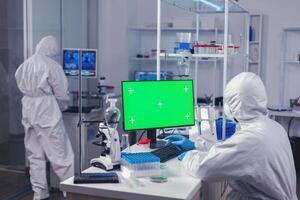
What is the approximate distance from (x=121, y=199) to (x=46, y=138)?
7.62 feet

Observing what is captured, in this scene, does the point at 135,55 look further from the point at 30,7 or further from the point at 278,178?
the point at 278,178

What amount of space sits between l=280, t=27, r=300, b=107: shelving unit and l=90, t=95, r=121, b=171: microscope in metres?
3.74

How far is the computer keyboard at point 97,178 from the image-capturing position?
1.89 metres

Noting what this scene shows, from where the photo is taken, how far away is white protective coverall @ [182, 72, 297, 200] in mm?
1854

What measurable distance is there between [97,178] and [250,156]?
70 centimetres

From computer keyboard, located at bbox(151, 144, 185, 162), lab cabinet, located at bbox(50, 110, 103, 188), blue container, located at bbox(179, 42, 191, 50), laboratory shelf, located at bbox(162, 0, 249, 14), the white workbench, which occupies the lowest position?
lab cabinet, located at bbox(50, 110, 103, 188)

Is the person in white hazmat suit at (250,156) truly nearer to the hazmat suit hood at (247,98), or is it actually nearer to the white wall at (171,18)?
the hazmat suit hood at (247,98)

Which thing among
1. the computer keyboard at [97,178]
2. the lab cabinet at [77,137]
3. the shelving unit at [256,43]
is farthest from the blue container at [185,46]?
the shelving unit at [256,43]

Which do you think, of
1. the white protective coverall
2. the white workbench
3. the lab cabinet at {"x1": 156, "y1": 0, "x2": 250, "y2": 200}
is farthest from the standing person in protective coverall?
the white workbench

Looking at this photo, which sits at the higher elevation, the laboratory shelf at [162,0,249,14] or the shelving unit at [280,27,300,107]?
the laboratory shelf at [162,0,249,14]

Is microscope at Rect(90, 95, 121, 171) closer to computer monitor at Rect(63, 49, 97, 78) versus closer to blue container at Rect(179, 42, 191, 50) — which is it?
blue container at Rect(179, 42, 191, 50)

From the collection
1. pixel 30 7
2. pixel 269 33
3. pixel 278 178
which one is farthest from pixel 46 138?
pixel 269 33

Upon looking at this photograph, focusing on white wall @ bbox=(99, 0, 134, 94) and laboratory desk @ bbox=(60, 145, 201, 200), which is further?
white wall @ bbox=(99, 0, 134, 94)

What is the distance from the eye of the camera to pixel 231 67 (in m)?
5.66
